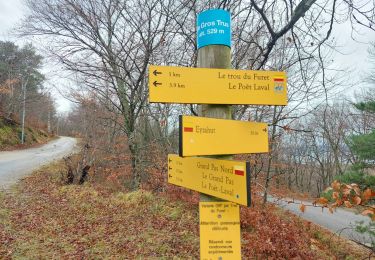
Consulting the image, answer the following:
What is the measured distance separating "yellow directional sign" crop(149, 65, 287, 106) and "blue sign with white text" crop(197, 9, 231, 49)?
0.82ft

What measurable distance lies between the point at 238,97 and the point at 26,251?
5182 mm

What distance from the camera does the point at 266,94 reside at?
2.12 metres

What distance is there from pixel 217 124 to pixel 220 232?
678 mm

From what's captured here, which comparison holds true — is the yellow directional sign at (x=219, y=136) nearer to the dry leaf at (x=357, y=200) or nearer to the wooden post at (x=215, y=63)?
the wooden post at (x=215, y=63)

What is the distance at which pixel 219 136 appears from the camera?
6.52 ft

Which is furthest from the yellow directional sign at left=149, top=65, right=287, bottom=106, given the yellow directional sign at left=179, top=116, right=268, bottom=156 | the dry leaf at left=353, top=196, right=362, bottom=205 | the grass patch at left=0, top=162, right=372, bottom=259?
the grass patch at left=0, top=162, right=372, bottom=259

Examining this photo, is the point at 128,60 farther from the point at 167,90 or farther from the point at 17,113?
the point at 17,113

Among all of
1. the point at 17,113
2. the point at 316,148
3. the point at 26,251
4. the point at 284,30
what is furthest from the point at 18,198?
the point at 316,148

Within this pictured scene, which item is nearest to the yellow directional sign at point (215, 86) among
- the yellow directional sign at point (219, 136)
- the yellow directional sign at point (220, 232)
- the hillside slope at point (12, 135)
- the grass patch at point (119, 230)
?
the yellow directional sign at point (219, 136)

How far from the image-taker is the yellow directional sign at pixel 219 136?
72.5 inches

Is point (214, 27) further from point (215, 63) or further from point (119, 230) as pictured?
point (119, 230)

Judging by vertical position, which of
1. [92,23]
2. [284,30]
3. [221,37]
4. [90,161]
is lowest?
[90,161]

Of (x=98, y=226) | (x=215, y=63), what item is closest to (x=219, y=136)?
(x=215, y=63)

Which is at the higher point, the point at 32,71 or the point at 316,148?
the point at 32,71
